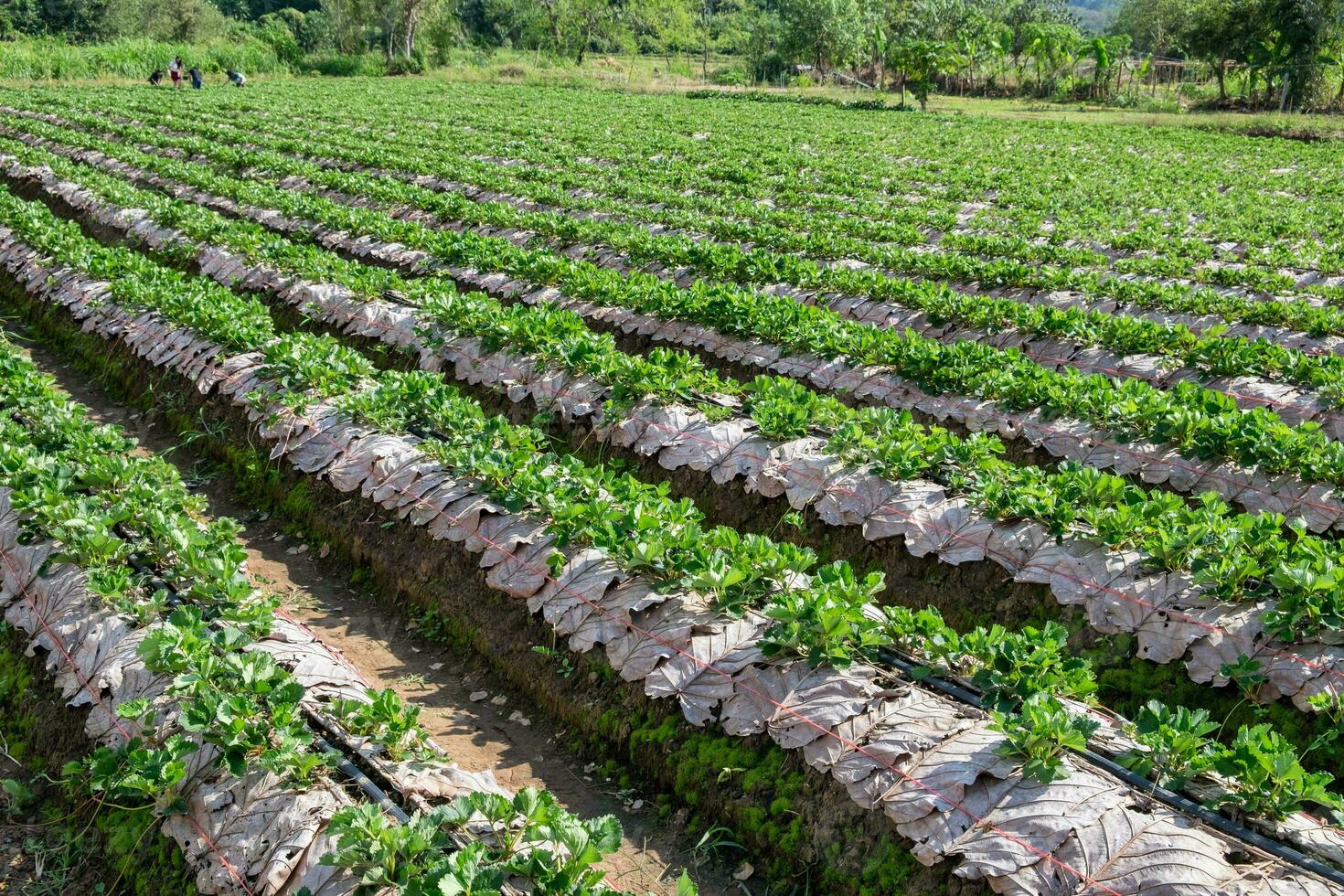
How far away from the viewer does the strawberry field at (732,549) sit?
433cm

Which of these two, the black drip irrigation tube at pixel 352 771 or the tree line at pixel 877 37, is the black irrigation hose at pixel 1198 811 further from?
the tree line at pixel 877 37

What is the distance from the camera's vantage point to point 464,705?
6211mm

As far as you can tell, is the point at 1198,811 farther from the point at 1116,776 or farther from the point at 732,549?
the point at 732,549

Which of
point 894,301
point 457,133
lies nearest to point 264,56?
point 457,133

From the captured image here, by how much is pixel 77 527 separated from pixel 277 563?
5.82ft

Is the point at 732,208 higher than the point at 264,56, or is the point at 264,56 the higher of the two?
the point at 264,56

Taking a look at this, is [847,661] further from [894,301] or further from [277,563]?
[894,301]

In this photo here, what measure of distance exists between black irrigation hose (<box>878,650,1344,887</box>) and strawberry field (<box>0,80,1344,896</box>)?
2cm

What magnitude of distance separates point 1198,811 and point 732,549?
8.82ft

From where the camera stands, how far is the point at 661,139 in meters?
31.0

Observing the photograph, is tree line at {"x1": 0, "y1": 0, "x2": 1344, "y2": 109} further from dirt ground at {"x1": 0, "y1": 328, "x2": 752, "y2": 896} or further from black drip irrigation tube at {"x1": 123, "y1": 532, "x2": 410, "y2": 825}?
black drip irrigation tube at {"x1": 123, "y1": 532, "x2": 410, "y2": 825}

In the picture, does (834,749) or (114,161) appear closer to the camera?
(834,749)

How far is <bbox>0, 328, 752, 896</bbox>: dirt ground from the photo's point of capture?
500cm

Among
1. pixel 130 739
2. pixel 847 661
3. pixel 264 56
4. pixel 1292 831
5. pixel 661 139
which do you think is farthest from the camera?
pixel 264 56
